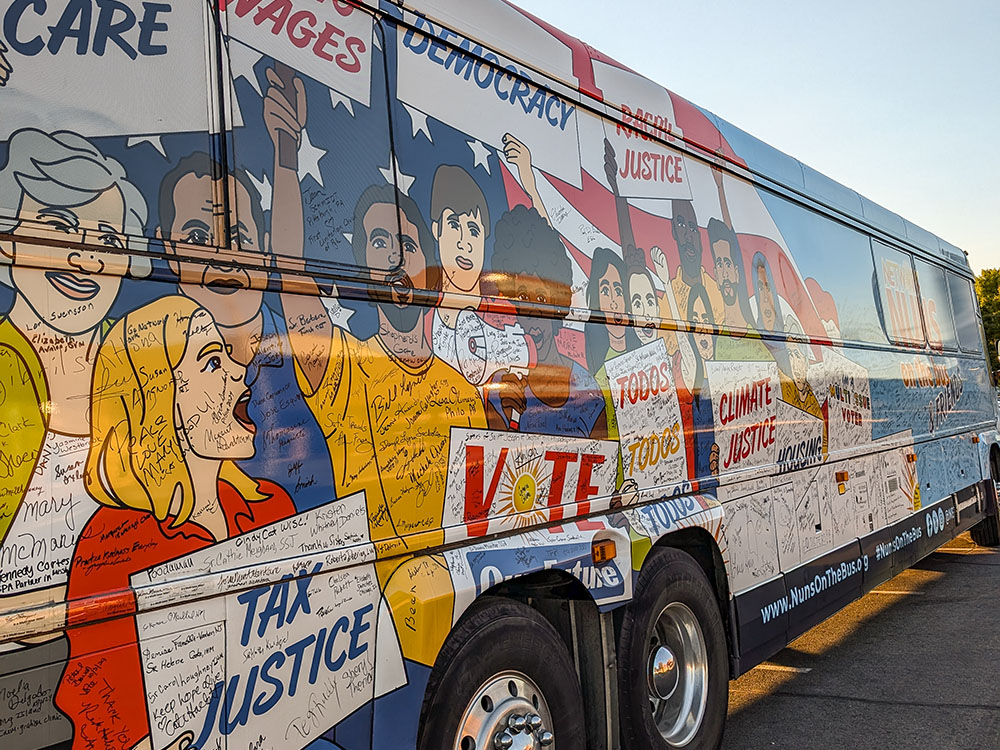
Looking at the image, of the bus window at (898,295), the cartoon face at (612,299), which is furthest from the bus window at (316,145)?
the bus window at (898,295)

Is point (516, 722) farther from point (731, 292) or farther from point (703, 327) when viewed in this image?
point (731, 292)

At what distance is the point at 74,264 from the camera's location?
6.75ft

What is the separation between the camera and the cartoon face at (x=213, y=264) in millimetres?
2295

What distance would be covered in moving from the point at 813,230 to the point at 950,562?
5.38m

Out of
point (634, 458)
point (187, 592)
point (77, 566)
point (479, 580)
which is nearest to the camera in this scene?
point (77, 566)

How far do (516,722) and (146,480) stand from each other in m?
1.60

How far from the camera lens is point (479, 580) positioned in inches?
120

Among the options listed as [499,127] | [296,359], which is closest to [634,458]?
[499,127]

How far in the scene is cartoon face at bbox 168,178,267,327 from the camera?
2.29m

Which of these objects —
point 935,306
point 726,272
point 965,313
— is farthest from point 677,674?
point 965,313

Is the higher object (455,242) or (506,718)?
(455,242)

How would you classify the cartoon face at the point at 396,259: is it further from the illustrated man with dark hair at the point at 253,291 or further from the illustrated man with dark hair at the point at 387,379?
the illustrated man with dark hair at the point at 253,291

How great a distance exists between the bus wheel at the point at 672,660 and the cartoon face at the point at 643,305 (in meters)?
0.98

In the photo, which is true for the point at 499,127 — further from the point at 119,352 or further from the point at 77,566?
the point at 77,566
